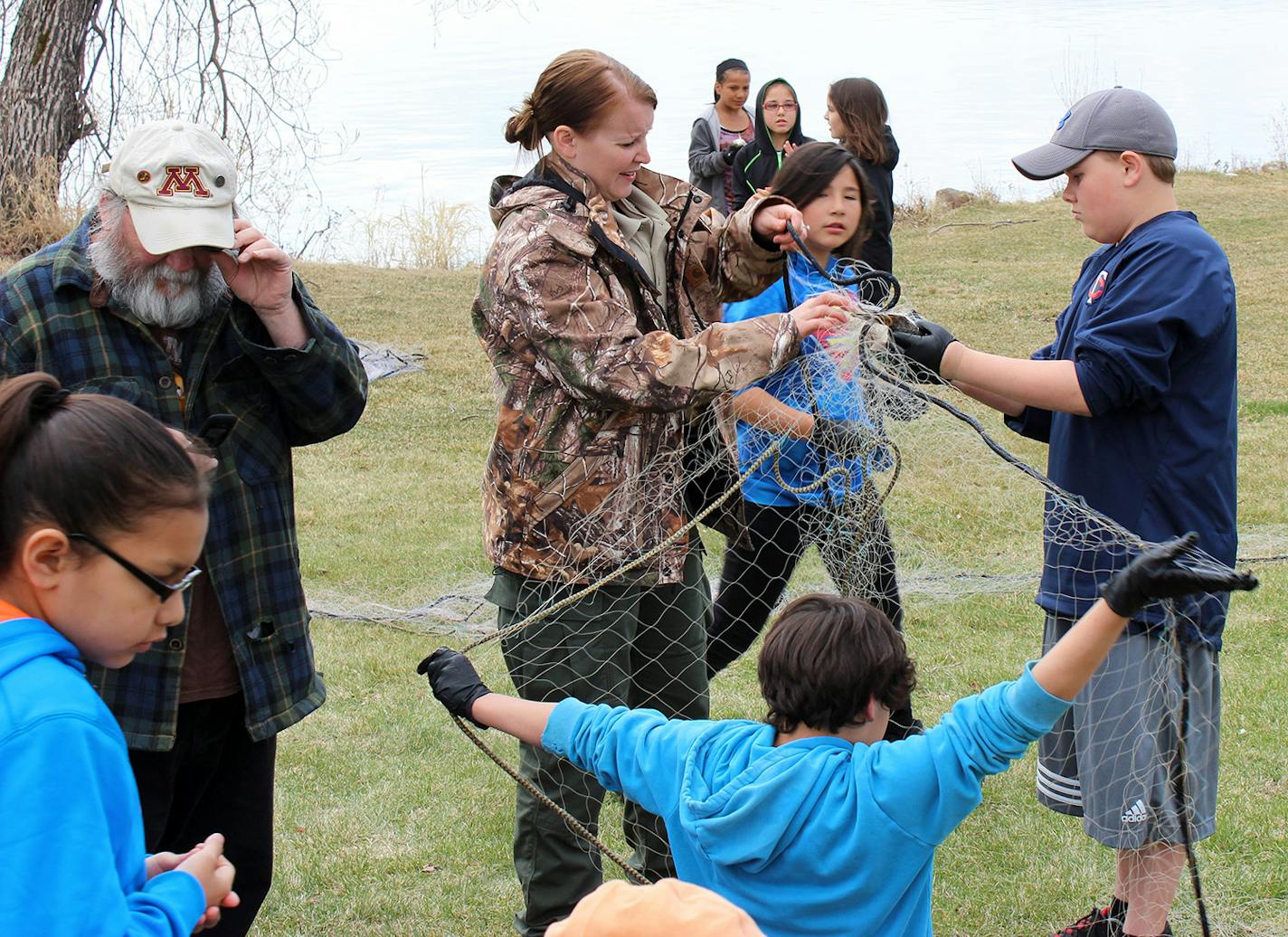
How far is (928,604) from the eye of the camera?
15.8 ft

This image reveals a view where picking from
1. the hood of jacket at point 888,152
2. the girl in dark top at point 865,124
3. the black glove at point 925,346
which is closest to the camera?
the black glove at point 925,346

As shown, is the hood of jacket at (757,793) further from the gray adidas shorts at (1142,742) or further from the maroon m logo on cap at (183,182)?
the maroon m logo on cap at (183,182)

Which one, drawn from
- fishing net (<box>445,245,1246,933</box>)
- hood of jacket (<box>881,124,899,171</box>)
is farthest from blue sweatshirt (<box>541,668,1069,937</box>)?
hood of jacket (<box>881,124,899,171</box>)

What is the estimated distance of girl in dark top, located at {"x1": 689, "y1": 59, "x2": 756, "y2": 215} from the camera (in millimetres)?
7957

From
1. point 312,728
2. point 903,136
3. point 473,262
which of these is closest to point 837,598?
point 312,728

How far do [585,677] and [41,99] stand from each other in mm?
8318

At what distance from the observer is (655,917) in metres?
1.06

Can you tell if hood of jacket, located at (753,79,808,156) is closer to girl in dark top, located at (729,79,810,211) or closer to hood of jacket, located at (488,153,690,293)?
girl in dark top, located at (729,79,810,211)

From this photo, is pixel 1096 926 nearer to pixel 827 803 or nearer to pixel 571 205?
pixel 827 803

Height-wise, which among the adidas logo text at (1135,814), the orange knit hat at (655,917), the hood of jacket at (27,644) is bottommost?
the adidas logo text at (1135,814)

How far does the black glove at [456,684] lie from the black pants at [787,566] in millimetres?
907

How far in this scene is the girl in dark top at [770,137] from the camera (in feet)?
23.6

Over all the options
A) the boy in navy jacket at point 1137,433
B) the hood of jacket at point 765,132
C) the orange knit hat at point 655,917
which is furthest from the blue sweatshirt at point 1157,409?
the hood of jacket at point 765,132

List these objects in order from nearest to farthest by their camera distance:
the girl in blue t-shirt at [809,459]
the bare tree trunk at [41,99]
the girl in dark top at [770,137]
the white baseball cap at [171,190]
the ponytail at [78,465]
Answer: the ponytail at [78,465] < the white baseball cap at [171,190] < the girl in blue t-shirt at [809,459] < the girl in dark top at [770,137] < the bare tree trunk at [41,99]
